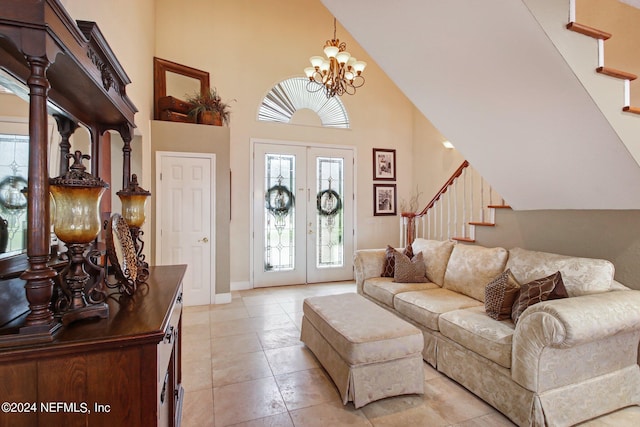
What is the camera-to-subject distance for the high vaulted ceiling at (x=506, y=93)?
196cm

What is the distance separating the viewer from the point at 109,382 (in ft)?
3.11

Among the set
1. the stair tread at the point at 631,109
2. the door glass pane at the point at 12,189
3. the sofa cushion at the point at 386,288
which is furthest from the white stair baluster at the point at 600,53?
the door glass pane at the point at 12,189

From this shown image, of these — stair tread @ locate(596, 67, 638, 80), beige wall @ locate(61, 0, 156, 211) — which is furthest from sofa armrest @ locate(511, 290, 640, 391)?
beige wall @ locate(61, 0, 156, 211)

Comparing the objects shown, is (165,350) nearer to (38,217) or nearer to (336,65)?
(38,217)

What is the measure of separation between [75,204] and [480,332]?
2.42 m

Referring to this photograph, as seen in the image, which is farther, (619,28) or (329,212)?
(329,212)

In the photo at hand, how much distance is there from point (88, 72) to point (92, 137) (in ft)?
2.66

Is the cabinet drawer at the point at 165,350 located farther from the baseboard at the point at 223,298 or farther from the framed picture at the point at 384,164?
the framed picture at the point at 384,164

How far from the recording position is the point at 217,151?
14.4 feet

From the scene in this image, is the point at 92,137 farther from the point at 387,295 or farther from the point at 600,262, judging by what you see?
the point at 600,262

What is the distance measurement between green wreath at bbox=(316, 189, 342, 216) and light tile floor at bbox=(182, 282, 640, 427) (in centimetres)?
248

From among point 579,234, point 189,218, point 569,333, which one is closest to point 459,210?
point 579,234

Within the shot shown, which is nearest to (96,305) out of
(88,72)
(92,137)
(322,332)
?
(88,72)

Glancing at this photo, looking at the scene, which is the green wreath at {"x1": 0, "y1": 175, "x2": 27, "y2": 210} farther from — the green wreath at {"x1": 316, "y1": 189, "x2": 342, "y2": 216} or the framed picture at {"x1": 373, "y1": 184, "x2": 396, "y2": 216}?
the framed picture at {"x1": 373, "y1": 184, "x2": 396, "y2": 216}
